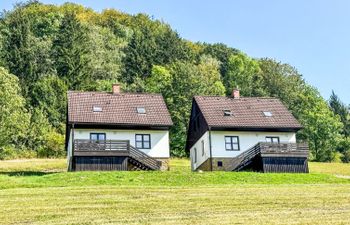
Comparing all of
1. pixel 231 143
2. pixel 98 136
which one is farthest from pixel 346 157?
pixel 98 136

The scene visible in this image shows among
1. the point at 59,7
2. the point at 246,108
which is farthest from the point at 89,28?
the point at 246,108

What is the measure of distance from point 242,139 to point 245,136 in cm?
34

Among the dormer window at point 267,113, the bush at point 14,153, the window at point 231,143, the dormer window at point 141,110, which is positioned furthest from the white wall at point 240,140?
the bush at point 14,153

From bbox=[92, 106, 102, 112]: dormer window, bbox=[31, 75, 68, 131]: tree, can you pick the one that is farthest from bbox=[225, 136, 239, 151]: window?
bbox=[31, 75, 68, 131]: tree

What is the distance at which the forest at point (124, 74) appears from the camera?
200ft

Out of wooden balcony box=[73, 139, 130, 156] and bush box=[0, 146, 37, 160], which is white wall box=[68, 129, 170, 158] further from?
bush box=[0, 146, 37, 160]

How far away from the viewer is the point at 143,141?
123 feet

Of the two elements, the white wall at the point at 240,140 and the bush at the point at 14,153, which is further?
the bush at the point at 14,153

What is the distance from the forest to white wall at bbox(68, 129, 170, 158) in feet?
33.8

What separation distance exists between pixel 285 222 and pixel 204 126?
24.1 m

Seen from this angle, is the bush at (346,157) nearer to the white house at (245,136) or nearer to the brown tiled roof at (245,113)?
the brown tiled roof at (245,113)

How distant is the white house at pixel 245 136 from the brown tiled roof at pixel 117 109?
11.9ft

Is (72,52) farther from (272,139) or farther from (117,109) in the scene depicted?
(272,139)

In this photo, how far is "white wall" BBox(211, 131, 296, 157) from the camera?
39.0m
